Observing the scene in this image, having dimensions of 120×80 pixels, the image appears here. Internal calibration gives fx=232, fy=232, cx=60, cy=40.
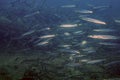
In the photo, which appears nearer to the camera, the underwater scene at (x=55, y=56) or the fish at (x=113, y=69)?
the underwater scene at (x=55, y=56)

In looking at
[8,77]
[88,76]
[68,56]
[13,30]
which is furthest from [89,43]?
[8,77]

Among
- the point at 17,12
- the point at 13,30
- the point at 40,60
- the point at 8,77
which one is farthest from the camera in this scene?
the point at 17,12

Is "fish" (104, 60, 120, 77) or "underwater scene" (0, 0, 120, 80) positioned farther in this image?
"fish" (104, 60, 120, 77)

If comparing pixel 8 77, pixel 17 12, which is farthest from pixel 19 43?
pixel 17 12

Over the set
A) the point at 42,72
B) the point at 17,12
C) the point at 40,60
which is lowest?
the point at 17,12

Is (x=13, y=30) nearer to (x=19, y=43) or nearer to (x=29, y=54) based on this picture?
(x=19, y=43)

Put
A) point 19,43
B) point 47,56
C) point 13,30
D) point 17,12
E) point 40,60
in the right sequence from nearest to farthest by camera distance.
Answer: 1. point 40,60
2. point 47,56
3. point 19,43
4. point 13,30
5. point 17,12

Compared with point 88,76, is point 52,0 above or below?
below

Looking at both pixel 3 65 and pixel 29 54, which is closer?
pixel 3 65

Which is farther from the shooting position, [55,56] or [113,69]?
[55,56]

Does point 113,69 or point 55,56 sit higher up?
point 113,69

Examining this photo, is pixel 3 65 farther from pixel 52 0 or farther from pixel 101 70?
pixel 52 0
